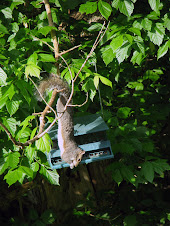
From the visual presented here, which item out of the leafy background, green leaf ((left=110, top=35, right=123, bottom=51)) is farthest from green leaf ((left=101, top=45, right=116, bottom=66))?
green leaf ((left=110, top=35, right=123, bottom=51))

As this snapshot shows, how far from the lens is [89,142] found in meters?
1.71

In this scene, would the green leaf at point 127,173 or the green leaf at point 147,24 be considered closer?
the green leaf at point 147,24

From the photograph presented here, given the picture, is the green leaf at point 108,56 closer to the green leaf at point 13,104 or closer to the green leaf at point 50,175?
the green leaf at point 13,104

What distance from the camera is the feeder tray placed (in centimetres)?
151

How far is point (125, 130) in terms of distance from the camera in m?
2.02

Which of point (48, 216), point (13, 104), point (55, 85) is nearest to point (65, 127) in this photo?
point (55, 85)

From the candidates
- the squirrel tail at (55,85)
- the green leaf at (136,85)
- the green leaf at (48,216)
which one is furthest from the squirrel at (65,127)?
the green leaf at (48,216)

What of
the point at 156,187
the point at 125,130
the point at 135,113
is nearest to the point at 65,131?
the point at 125,130

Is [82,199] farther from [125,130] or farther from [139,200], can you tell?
[125,130]

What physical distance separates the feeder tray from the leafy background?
12cm

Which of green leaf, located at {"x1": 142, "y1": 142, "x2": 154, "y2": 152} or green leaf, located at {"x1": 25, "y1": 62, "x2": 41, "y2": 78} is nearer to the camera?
green leaf, located at {"x1": 25, "y1": 62, "x2": 41, "y2": 78}

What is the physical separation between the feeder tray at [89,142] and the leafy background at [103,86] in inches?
4.8

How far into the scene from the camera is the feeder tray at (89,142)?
1.51 meters

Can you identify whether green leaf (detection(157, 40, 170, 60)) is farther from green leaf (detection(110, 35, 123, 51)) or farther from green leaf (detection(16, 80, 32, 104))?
green leaf (detection(16, 80, 32, 104))
